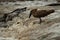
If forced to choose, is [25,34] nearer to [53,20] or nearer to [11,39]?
[11,39]

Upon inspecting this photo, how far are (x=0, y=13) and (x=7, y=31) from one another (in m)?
1.07

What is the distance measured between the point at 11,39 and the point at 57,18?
751 millimetres

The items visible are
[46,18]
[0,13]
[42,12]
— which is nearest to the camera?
[46,18]

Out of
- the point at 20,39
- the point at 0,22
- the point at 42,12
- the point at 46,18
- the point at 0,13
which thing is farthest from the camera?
the point at 0,13

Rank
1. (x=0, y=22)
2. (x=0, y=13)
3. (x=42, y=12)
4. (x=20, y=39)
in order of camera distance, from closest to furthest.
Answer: (x=20, y=39) → (x=42, y=12) → (x=0, y=22) → (x=0, y=13)

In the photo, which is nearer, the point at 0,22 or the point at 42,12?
the point at 42,12

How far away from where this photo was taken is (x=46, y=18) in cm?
279

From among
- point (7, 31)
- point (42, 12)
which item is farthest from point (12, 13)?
point (42, 12)

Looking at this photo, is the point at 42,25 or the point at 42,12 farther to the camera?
the point at 42,12

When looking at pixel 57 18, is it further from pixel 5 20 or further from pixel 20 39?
pixel 5 20

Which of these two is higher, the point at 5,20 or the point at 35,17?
the point at 5,20

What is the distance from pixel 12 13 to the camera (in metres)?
3.95

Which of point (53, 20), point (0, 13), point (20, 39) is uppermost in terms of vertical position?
point (0, 13)

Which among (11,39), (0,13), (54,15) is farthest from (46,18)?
(0,13)
